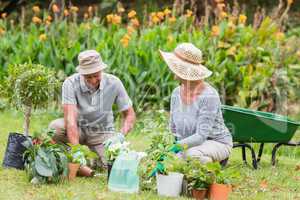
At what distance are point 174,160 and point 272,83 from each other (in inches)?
171

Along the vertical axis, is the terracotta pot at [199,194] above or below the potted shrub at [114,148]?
below

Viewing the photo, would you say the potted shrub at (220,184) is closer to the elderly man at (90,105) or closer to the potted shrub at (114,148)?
the potted shrub at (114,148)

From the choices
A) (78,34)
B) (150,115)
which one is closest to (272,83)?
(150,115)

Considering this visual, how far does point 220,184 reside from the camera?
4.98 meters

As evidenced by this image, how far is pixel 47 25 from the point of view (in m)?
9.87

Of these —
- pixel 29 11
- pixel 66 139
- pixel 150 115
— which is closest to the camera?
pixel 66 139

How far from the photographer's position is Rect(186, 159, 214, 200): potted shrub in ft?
16.4

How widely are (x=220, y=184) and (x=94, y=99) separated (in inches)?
55.6

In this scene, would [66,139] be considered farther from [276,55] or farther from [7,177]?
[276,55]

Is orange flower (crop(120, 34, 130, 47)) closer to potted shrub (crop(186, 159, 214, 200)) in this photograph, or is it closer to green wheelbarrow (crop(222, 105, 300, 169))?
green wheelbarrow (crop(222, 105, 300, 169))

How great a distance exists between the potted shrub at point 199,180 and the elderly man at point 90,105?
875 millimetres

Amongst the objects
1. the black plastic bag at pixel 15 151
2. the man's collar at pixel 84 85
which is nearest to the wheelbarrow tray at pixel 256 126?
the man's collar at pixel 84 85

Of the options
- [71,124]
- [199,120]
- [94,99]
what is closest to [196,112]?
[199,120]

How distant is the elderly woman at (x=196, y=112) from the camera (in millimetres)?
5527
